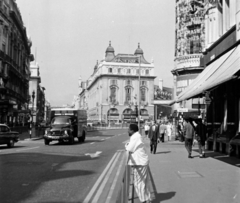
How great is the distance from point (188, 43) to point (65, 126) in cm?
2196

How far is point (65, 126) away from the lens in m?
25.8

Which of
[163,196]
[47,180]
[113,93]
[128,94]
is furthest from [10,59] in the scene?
[128,94]

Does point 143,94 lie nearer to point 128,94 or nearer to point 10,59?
point 128,94

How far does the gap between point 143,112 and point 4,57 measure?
67330mm

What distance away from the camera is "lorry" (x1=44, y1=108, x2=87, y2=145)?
82.2ft

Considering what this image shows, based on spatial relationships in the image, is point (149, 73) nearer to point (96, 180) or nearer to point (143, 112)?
point (143, 112)

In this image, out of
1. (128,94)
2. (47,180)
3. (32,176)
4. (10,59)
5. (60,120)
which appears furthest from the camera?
(128,94)

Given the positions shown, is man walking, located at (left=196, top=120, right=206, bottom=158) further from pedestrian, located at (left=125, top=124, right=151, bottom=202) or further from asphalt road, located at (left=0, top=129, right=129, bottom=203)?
pedestrian, located at (left=125, top=124, right=151, bottom=202)

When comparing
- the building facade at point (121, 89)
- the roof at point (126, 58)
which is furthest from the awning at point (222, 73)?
the roof at point (126, 58)

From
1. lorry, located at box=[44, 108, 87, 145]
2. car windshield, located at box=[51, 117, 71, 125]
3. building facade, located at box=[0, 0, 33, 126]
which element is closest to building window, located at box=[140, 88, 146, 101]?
building facade, located at box=[0, 0, 33, 126]

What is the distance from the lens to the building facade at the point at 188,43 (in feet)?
131

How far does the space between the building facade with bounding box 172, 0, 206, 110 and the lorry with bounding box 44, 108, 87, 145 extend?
15.3 metres

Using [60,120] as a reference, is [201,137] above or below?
below

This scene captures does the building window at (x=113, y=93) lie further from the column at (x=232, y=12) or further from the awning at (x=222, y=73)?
the awning at (x=222, y=73)
